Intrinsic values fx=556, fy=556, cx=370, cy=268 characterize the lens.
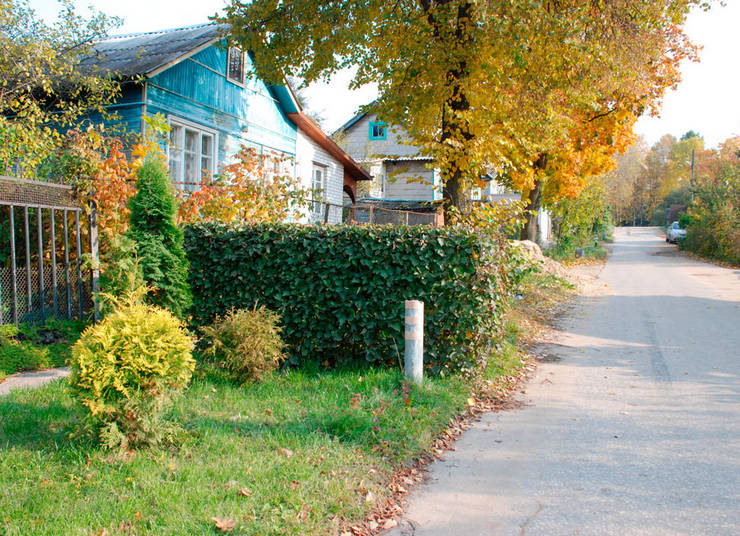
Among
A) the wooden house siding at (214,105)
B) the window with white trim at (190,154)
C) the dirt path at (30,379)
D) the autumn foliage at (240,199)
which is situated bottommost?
the dirt path at (30,379)

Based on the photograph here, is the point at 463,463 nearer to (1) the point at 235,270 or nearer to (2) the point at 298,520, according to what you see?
(2) the point at 298,520

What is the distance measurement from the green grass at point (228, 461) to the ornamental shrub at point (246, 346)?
255 millimetres

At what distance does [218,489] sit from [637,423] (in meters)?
4.05

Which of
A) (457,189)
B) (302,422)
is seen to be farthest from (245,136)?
(302,422)

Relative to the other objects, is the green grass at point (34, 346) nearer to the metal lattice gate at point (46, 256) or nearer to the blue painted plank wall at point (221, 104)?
the metal lattice gate at point (46, 256)

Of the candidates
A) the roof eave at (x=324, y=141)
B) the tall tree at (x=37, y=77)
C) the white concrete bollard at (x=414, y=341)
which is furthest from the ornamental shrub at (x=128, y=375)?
the roof eave at (x=324, y=141)

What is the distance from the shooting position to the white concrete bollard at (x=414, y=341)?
Answer: 5.85 m

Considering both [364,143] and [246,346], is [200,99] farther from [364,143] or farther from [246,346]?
[364,143]

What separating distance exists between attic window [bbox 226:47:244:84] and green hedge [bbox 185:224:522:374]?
993 centimetres

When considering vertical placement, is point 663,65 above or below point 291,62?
above

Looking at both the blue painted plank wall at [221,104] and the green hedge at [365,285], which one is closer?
the green hedge at [365,285]

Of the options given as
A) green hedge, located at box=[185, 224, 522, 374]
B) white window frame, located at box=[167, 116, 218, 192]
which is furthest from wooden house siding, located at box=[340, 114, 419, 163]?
green hedge, located at box=[185, 224, 522, 374]

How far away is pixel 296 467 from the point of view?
3.97m

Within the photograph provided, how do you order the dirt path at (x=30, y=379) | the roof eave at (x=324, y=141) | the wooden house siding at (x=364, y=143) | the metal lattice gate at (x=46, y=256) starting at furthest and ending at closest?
the wooden house siding at (x=364, y=143)
the roof eave at (x=324, y=141)
the metal lattice gate at (x=46, y=256)
the dirt path at (x=30, y=379)
